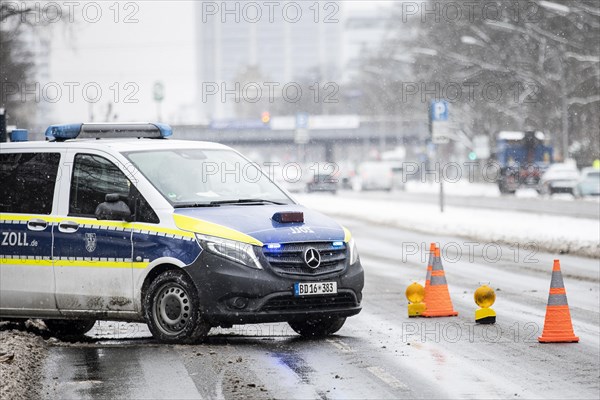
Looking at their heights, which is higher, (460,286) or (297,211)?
(297,211)

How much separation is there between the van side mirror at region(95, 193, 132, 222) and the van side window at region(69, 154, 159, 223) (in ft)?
0.41

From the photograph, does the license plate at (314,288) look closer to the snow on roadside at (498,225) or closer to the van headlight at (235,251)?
the van headlight at (235,251)

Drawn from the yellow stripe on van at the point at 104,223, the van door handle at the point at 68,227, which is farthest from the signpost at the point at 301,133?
the van door handle at the point at 68,227

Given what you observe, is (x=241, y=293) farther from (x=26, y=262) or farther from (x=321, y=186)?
(x=321, y=186)

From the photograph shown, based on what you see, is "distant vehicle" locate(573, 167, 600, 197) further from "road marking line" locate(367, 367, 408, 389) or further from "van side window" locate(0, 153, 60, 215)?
"road marking line" locate(367, 367, 408, 389)

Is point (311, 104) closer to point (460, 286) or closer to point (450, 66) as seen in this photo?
point (450, 66)

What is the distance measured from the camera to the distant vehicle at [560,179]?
60.8 metres

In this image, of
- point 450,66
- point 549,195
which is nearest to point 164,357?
point 549,195

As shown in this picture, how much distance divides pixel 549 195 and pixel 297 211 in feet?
171

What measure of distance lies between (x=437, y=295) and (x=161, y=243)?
345 centimetres

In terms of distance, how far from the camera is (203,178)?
11.9m

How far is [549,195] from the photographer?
203 feet

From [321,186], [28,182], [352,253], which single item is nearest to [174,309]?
[352,253]

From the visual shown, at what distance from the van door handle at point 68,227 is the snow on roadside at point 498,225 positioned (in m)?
13.5
